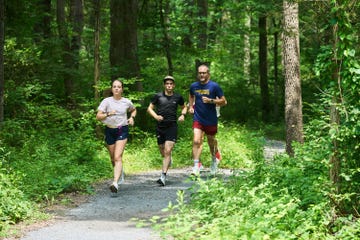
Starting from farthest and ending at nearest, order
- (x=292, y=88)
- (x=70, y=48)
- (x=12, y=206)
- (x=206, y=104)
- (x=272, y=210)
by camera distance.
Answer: (x=70, y=48), (x=292, y=88), (x=206, y=104), (x=12, y=206), (x=272, y=210)

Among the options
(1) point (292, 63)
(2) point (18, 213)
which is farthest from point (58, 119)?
(2) point (18, 213)

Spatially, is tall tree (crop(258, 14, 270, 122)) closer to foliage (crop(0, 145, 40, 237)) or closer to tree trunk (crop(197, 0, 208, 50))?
tree trunk (crop(197, 0, 208, 50))

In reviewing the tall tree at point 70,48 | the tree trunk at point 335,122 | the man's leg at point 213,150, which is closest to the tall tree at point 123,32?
the tall tree at point 70,48

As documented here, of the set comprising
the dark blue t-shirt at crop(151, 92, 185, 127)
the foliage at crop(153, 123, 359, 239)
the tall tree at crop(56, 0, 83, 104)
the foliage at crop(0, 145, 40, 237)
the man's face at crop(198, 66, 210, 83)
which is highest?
the tall tree at crop(56, 0, 83, 104)

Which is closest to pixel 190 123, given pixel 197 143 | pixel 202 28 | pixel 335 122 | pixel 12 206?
pixel 202 28

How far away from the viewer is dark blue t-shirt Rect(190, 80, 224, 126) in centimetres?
1211

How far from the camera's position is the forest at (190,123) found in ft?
22.2

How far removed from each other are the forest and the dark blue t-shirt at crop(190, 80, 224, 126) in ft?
4.32

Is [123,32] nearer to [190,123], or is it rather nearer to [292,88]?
[190,123]

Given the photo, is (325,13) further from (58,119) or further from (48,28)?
(48,28)

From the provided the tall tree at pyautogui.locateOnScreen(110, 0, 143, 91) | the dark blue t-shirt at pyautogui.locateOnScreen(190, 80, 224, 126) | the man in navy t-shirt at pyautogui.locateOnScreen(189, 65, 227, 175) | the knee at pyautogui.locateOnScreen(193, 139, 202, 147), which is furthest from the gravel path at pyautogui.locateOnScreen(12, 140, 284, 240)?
the tall tree at pyautogui.locateOnScreen(110, 0, 143, 91)

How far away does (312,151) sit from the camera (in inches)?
358

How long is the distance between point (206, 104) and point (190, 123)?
24.2 feet

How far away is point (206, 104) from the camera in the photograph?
12.1 meters
